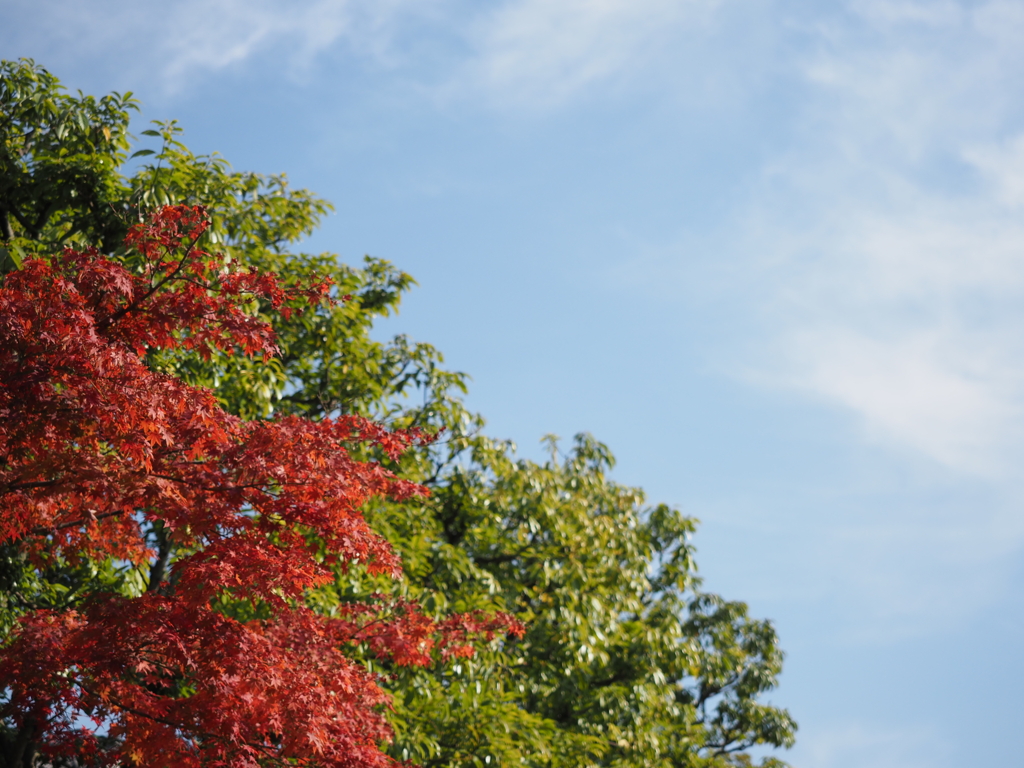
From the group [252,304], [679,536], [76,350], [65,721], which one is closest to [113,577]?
[65,721]

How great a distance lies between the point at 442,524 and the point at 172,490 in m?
7.75

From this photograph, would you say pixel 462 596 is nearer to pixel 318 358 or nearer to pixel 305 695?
pixel 318 358

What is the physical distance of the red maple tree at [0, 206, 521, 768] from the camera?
5.87 meters

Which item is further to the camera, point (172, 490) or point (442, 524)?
point (442, 524)

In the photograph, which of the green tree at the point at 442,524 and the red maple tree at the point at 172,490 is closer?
the red maple tree at the point at 172,490

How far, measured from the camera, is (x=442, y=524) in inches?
547

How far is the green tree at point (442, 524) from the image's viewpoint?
9.30m

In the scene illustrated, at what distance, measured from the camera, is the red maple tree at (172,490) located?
5.87 metres

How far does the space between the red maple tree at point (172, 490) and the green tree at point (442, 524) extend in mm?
1353

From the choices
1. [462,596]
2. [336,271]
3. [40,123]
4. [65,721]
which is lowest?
[65,721]

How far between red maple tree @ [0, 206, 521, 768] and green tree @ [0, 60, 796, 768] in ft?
4.44

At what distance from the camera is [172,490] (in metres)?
6.38

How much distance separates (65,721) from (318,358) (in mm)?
6232

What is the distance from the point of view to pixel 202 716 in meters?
6.59
